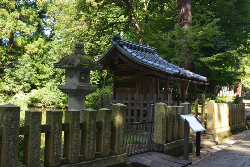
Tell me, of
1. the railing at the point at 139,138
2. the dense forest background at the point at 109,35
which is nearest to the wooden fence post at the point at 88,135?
the railing at the point at 139,138

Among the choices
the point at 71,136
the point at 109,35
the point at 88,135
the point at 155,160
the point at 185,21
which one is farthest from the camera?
the point at 109,35

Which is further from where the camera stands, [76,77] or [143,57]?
[143,57]

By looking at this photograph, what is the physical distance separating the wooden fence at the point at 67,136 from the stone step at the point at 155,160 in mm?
452

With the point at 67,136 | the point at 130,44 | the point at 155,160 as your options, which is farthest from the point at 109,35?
the point at 67,136

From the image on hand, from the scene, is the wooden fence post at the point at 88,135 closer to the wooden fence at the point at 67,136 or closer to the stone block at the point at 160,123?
the wooden fence at the point at 67,136

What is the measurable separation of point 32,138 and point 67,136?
73 centimetres

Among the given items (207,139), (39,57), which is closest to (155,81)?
(207,139)

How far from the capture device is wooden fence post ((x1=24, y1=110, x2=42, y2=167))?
3600 mm

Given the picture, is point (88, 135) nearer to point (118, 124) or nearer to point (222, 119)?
point (118, 124)

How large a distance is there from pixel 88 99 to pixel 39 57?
12.2 m

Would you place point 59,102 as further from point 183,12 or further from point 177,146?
point 177,146

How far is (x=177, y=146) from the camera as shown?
23.1ft

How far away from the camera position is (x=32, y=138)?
3.60m

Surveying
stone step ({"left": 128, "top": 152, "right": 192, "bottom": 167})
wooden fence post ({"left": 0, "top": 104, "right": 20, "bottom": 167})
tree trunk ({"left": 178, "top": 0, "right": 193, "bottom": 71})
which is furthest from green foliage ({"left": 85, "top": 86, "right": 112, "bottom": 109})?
wooden fence post ({"left": 0, "top": 104, "right": 20, "bottom": 167})
